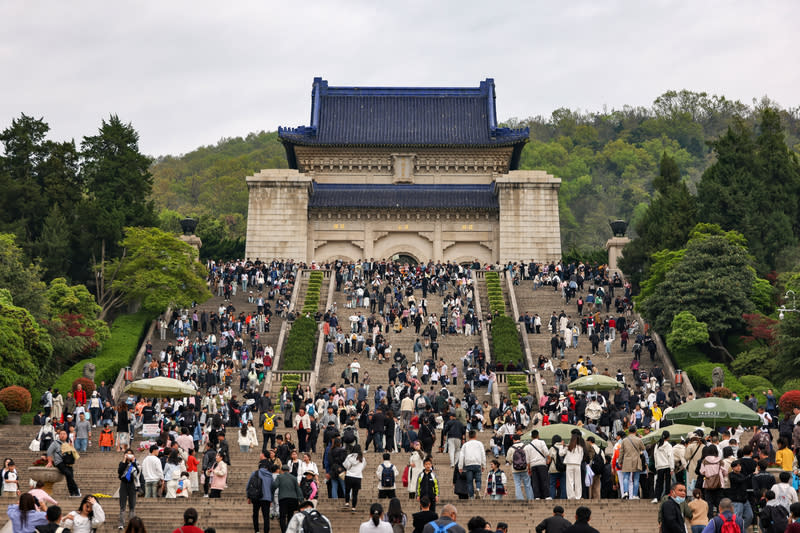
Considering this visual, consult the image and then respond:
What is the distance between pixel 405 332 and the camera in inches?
1844

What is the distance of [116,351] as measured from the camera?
4491 centimetres

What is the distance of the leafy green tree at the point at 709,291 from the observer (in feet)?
151

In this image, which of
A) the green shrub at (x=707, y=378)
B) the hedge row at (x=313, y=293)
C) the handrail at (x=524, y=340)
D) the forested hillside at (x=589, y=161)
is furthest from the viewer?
the forested hillside at (x=589, y=161)

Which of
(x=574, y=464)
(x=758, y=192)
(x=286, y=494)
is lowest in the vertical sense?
(x=286, y=494)

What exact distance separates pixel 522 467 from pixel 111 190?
39011mm

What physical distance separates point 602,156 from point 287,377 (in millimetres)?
81112

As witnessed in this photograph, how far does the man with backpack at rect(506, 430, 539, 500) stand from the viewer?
23172 mm

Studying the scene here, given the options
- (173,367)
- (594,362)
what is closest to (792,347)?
(594,362)

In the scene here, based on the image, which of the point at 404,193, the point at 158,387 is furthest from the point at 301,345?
the point at 404,193

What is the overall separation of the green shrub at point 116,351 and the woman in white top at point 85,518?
23327 mm

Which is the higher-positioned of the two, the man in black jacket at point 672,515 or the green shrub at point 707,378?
the green shrub at point 707,378

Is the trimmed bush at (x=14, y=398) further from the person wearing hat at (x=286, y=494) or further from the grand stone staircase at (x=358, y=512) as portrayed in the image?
the person wearing hat at (x=286, y=494)

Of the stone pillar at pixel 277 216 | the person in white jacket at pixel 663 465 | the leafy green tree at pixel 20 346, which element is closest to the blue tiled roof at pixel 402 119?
the stone pillar at pixel 277 216

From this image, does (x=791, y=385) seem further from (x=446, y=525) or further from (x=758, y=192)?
(x=446, y=525)
